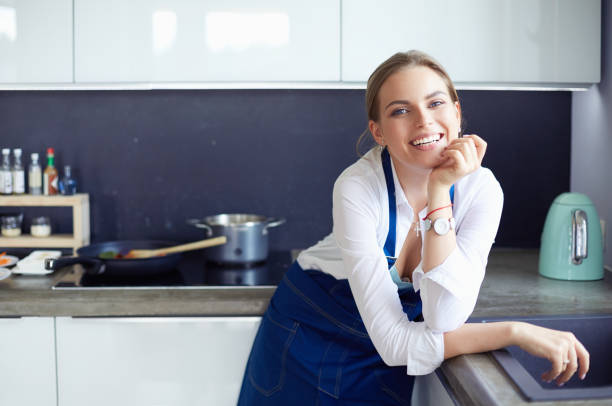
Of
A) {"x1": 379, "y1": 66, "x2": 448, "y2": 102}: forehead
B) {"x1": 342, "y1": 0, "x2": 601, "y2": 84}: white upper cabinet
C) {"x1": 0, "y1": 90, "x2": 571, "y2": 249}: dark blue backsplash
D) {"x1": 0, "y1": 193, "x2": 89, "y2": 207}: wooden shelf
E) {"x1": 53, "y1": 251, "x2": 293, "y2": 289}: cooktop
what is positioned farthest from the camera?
{"x1": 0, "y1": 90, "x2": 571, "y2": 249}: dark blue backsplash

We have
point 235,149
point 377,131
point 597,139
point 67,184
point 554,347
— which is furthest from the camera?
point 235,149

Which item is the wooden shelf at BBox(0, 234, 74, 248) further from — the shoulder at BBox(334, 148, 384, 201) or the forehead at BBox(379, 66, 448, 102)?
the forehead at BBox(379, 66, 448, 102)

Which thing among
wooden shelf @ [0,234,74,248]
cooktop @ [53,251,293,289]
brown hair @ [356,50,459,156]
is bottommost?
cooktop @ [53,251,293,289]

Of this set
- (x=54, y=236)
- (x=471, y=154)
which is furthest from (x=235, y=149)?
(x=471, y=154)

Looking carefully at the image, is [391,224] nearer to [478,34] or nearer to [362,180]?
[362,180]

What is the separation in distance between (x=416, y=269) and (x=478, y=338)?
169mm

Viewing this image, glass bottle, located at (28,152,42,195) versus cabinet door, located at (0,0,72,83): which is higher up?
cabinet door, located at (0,0,72,83)

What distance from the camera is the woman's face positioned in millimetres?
1198

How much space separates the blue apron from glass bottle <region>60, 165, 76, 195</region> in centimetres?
104

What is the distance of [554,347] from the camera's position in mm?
1086

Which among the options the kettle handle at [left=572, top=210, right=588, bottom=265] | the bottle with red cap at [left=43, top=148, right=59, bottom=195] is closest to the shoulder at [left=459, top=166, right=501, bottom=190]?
the kettle handle at [left=572, top=210, right=588, bottom=265]

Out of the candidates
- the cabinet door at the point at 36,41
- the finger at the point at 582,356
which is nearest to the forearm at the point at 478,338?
the finger at the point at 582,356

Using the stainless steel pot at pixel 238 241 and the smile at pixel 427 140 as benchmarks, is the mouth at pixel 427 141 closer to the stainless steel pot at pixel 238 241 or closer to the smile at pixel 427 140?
the smile at pixel 427 140

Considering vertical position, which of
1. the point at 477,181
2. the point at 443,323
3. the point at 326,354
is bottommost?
the point at 326,354
